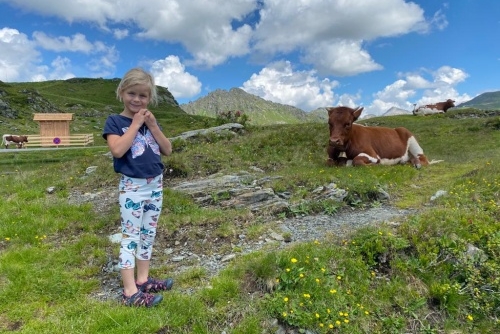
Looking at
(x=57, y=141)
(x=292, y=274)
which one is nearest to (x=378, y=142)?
(x=292, y=274)

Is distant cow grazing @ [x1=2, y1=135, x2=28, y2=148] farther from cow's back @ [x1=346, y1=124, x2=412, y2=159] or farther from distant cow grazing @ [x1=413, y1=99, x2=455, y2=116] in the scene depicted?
distant cow grazing @ [x1=413, y1=99, x2=455, y2=116]

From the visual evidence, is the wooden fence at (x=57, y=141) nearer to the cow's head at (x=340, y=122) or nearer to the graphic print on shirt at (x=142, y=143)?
the cow's head at (x=340, y=122)

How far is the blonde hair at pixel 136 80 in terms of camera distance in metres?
4.58

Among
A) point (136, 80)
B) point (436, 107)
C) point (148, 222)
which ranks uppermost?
point (436, 107)

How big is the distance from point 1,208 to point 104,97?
450ft

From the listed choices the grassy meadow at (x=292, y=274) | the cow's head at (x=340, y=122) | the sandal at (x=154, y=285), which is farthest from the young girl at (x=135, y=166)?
the cow's head at (x=340, y=122)

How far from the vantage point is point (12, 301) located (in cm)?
484

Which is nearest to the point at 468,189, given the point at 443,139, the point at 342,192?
the point at 342,192

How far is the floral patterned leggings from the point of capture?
462 cm

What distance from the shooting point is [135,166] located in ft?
15.0

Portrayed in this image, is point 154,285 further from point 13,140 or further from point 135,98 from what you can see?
point 13,140

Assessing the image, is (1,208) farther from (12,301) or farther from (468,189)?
(468,189)

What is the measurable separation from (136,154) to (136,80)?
3.16ft

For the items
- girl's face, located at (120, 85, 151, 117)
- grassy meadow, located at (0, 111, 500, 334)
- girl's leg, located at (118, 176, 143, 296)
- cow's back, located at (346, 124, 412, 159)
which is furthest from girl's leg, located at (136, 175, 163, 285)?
cow's back, located at (346, 124, 412, 159)
